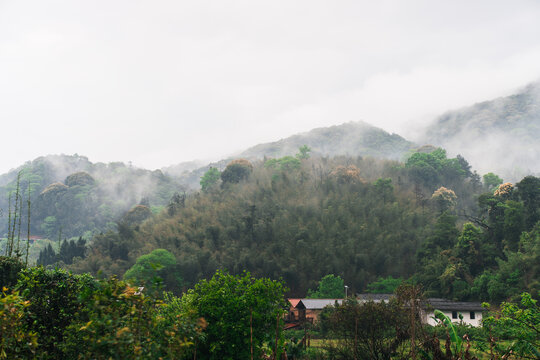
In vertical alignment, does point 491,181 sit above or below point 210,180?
below

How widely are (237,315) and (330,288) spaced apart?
104 ft

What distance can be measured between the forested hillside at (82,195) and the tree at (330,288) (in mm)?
60557

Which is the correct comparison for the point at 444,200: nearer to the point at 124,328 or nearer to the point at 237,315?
the point at 237,315

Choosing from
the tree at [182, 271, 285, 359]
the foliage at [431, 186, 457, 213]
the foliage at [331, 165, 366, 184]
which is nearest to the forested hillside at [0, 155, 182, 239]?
the foliage at [331, 165, 366, 184]

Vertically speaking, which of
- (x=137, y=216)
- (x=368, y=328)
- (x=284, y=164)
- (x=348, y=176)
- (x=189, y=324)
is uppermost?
(x=284, y=164)

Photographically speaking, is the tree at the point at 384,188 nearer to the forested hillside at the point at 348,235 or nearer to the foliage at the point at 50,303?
the forested hillside at the point at 348,235

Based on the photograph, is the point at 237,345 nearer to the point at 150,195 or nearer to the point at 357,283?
the point at 357,283

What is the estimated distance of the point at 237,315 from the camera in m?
16.0

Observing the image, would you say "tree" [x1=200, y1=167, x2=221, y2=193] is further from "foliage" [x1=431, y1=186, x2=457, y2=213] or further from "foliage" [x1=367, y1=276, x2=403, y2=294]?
"foliage" [x1=367, y1=276, x2=403, y2=294]

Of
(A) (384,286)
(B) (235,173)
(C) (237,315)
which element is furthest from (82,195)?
(C) (237,315)

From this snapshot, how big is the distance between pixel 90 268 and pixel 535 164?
137 meters

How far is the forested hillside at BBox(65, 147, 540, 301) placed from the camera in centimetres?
4462

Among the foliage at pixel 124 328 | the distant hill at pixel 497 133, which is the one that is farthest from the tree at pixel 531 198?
the distant hill at pixel 497 133

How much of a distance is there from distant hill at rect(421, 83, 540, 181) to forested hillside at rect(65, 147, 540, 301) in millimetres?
74252
